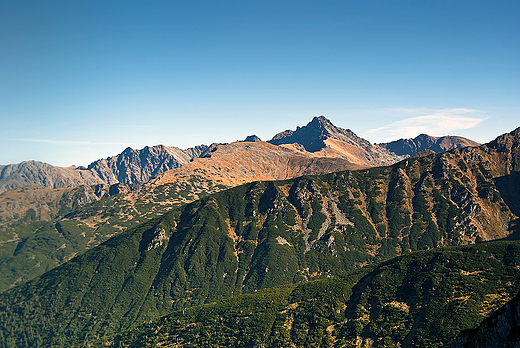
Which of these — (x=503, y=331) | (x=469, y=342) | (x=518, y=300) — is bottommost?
(x=469, y=342)

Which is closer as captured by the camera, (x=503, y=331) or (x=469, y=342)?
(x=503, y=331)

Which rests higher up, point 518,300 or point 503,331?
point 518,300

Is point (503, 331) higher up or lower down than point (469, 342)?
higher up

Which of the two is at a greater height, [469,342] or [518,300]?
[518,300]

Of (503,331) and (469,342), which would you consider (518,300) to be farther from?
(469,342)

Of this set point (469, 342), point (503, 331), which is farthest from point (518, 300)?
point (469, 342)
